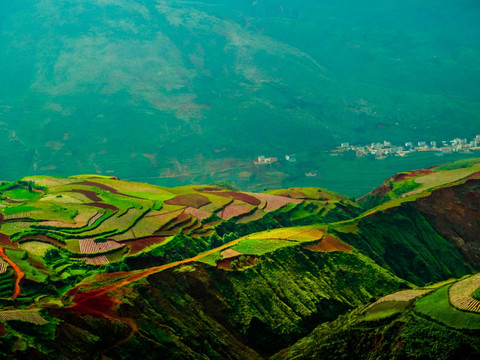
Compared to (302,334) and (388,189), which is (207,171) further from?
(302,334)

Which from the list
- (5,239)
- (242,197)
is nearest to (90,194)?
(5,239)

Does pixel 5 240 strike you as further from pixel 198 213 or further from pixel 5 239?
pixel 198 213

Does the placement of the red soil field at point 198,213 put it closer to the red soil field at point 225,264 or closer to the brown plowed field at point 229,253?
the brown plowed field at point 229,253

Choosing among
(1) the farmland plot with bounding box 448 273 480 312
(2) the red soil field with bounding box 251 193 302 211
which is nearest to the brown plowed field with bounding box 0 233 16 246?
(2) the red soil field with bounding box 251 193 302 211

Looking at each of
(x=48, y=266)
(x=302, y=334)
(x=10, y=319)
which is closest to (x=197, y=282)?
(x=302, y=334)

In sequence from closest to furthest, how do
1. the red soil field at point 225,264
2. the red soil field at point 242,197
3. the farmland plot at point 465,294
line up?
1. the farmland plot at point 465,294
2. the red soil field at point 225,264
3. the red soil field at point 242,197

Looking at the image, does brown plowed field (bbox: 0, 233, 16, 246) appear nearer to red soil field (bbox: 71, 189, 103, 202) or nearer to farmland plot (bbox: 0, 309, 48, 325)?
red soil field (bbox: 71, 189, 103, 202)

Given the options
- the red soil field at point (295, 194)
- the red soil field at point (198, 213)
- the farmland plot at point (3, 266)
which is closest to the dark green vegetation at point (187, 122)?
the red soil field at point (295, 194)
